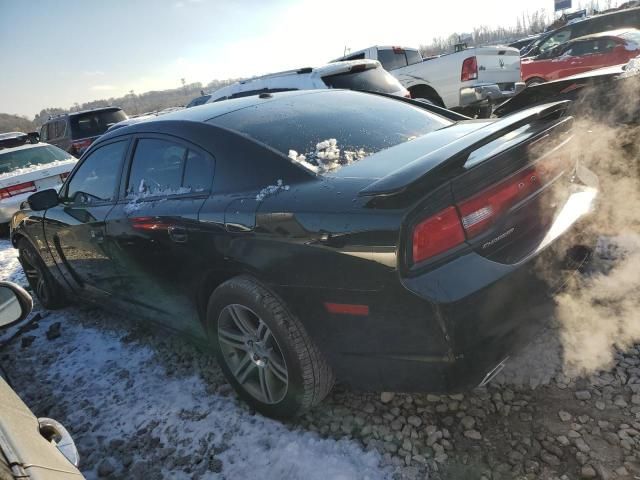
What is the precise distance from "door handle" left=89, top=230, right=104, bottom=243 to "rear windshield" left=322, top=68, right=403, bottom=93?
4.49 m

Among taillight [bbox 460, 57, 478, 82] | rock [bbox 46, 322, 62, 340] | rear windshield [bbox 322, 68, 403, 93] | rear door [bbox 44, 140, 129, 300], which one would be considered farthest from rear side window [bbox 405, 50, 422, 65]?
rock [bbox 46, 322, 62, 340]

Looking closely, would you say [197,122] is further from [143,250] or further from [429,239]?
[429,239]

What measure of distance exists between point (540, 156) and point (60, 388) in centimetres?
327

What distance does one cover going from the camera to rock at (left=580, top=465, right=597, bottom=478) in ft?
5.89

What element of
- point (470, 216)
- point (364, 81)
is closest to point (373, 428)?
point (470, 216)

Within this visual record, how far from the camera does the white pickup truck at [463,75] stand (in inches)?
351

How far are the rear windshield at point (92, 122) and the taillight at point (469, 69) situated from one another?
31.8 ft

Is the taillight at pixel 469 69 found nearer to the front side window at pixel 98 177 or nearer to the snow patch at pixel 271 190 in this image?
the front side window at pixel 98 177

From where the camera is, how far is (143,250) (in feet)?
9.22

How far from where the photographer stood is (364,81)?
277 inches

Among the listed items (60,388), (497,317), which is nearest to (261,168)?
(497,317)

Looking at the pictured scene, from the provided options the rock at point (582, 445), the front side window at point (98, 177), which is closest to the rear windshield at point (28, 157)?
Result: the front side window at point (98, 177)

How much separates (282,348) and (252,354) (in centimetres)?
33

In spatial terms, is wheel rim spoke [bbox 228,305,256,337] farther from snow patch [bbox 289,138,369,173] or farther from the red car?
the red car
